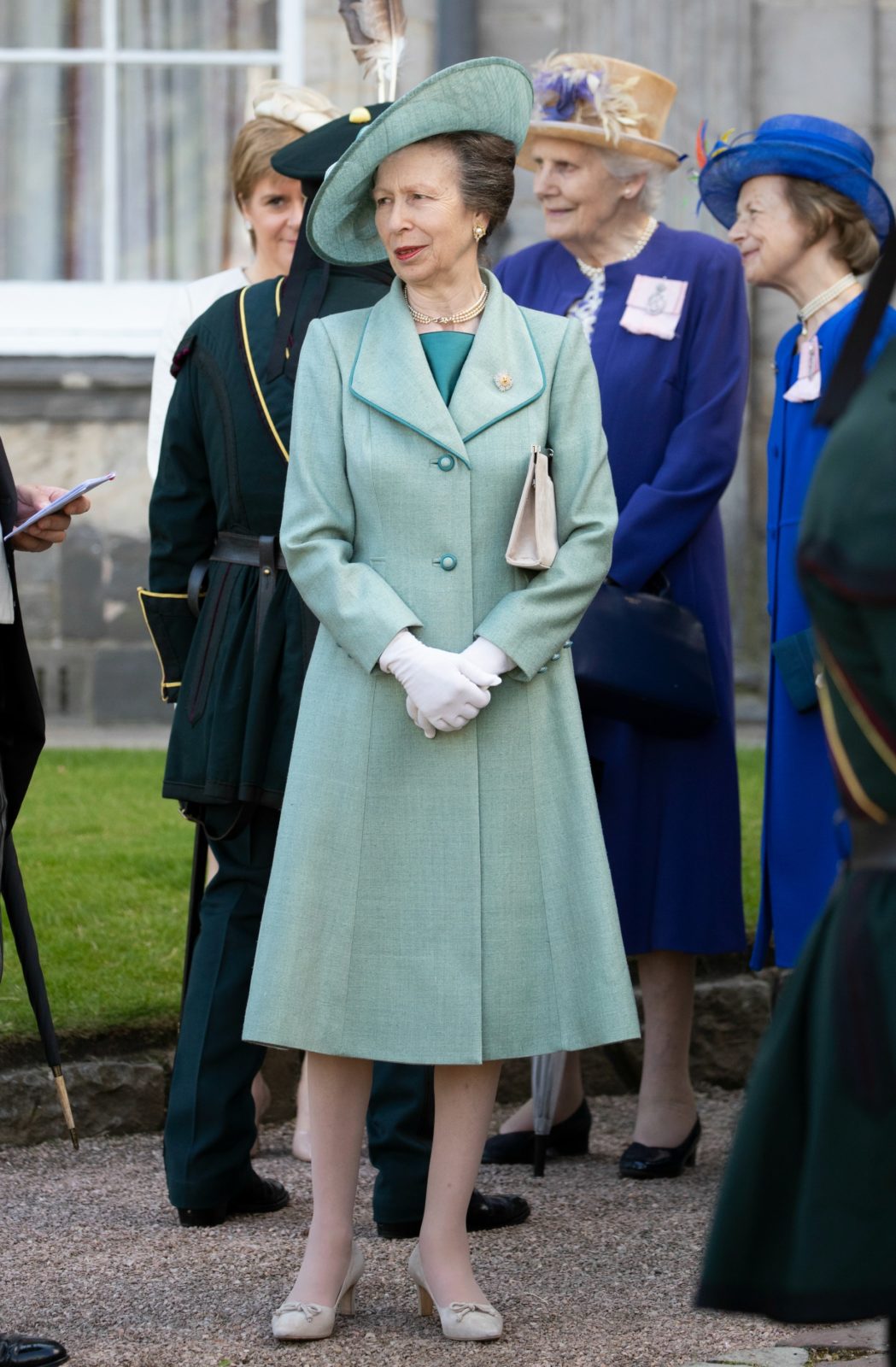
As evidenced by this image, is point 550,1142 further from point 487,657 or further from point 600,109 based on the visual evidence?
point 600,109

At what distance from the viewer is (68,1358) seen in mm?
3072

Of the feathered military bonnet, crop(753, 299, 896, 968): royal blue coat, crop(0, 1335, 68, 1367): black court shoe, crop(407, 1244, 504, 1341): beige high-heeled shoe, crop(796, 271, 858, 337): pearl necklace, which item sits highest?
the feathered military bonnet

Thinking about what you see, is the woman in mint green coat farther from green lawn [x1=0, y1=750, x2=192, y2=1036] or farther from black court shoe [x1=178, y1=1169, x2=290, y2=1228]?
green lawn [x1=0, y1=750, x2=192, y2=1036]

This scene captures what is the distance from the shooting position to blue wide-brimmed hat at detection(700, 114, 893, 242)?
3.88m

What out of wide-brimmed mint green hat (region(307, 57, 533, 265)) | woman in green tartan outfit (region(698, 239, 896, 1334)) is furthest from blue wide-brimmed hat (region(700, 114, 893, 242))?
woman in green tartan outfit (region(698, 239, 896, 1334))

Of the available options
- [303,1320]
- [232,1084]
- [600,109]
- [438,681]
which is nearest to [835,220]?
[600,109]

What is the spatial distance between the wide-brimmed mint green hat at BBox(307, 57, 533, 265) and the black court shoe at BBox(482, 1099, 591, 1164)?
1.99m

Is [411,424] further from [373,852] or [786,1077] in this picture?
[786,1077]

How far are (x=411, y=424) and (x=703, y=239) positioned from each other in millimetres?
1412

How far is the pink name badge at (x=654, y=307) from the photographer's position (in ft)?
14.0

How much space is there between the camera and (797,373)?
12.8 ft

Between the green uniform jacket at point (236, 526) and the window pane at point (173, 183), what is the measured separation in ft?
17.5

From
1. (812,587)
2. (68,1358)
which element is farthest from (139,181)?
(812,587)

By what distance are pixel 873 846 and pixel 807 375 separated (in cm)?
199
